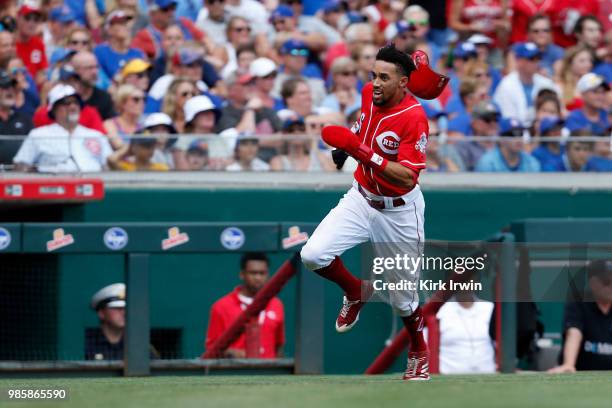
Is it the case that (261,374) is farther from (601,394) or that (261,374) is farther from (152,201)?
(601,394)

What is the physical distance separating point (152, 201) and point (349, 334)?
1.79 meters

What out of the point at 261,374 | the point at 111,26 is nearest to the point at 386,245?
the point at 261,374

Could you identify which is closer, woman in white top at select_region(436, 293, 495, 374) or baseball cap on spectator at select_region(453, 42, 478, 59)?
woman in white top at select_region(436, 293, 495, 374)

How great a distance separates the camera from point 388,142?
7773 mm

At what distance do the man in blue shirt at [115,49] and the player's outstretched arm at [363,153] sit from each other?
5.30 meters

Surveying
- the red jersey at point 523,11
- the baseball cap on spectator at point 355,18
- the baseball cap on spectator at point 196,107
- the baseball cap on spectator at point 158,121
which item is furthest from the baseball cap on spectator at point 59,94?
the red jersey at point 523,11

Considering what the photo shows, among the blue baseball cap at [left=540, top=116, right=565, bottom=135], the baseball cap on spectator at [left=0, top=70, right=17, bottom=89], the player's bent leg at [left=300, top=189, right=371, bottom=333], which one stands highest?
the baseball cap on spectator at [left=0, top=70, right=17, bottom=89]

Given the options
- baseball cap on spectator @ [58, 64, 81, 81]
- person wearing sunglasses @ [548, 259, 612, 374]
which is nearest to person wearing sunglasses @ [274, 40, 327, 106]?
baseball cap on spectator @ [58, 64, 81, 81]

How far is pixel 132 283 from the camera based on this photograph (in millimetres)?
9398

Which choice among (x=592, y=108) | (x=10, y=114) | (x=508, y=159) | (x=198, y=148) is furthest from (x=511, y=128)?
(x=10, y=114)

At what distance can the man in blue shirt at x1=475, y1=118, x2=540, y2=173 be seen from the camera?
11.3m

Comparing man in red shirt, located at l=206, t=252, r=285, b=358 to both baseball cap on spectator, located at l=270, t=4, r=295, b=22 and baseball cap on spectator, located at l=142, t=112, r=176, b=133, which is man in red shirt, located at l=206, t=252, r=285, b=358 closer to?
baseball cap on spectator, located at l=142, t=112, r=176, b=133

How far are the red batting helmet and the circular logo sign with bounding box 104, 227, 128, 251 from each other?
8.11ft

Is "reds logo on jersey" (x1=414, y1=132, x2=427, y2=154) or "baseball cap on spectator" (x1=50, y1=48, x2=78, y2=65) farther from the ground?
"baseball cap on spectator" (x1=50, y1=48, x2=78, y2=65)
